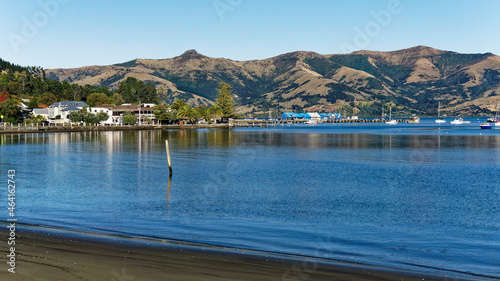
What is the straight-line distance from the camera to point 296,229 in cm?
2302

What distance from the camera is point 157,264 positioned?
1530 cm

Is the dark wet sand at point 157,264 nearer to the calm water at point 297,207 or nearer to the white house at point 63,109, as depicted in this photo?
the calm water at point 297,207

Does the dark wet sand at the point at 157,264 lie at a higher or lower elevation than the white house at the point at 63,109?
lower

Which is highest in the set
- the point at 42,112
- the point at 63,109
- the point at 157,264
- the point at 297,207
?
the point at 63,109

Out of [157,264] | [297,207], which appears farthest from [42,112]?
[157,264]

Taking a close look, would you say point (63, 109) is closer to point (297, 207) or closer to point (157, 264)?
point (297, 207)

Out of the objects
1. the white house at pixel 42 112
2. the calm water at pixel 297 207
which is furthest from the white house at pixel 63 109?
the calm water at pixel 297 207

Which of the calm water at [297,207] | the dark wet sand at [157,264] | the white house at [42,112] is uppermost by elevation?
the white house at [42,112]

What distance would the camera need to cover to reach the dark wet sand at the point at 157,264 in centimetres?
1412

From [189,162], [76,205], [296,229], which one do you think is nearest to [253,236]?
[296,229]

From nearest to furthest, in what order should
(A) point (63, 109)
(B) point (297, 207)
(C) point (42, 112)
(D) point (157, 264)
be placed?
(D) point (157, 264) < (B) point (297, 207) < (C) point (42, 112) < (A) point (63, 109)

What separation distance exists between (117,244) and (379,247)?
11.4 m

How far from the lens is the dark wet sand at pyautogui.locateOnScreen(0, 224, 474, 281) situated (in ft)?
46.3

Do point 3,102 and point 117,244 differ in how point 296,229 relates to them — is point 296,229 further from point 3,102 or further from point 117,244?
point 3,102
